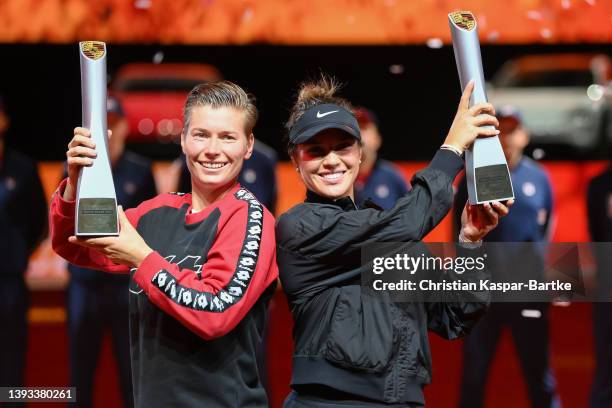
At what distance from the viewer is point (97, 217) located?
4.73 feet

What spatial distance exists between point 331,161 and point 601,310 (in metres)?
2.16

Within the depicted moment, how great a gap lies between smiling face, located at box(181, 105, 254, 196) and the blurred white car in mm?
1918

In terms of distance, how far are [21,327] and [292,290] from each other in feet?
6.93

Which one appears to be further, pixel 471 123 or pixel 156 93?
pixel 156 93

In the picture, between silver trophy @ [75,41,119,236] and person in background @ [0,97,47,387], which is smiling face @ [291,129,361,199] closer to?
silver trophy @ [75,41,119,236]

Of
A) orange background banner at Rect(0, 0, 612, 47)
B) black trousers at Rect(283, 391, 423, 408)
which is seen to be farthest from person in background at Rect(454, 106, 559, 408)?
black trousers at Rect(283, 391, 423, 408)

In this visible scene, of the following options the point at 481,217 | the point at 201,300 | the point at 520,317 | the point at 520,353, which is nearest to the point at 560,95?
the point at 520,317

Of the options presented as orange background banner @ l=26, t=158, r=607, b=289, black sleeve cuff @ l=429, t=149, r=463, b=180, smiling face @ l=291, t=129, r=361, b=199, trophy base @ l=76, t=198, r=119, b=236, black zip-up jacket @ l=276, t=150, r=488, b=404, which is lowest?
black zip-up jacket @ l=276, t=150, r=488, b=404

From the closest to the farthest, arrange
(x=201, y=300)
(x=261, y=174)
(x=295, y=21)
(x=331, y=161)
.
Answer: (x=201, y=300)
(x=331, y=161)
(x=295, y=21)
(x=261, y=174)

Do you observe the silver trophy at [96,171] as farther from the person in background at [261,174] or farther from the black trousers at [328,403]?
the person in background at [261,174]

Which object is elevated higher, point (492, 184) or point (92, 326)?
point (92, 326)

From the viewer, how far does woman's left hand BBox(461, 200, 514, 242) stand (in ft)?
4.96

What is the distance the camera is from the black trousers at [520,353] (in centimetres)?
335

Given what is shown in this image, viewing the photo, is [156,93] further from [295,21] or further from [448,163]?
[448,163]
